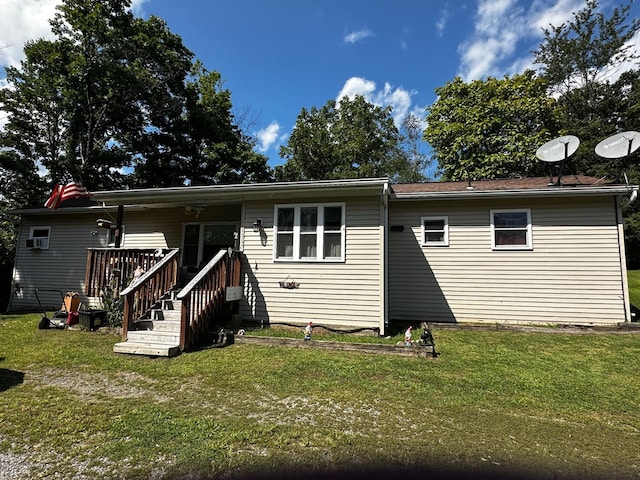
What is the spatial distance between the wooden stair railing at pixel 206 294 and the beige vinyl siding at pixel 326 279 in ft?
1.65

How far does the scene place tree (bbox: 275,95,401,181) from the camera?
25438 millimetres

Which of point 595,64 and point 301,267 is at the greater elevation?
point 595,64

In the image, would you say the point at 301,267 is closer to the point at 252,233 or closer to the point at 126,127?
the point at 252,233

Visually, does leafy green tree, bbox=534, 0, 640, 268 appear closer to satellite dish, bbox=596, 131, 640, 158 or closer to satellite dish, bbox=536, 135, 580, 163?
satellite dish, bbox=536, 135, 580, 163

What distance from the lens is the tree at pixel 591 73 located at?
20.1 m

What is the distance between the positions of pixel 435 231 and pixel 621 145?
4.54 meters

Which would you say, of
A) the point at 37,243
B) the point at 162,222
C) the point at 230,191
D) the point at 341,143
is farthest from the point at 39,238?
the point at 341,143

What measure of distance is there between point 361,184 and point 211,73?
20.0 meters

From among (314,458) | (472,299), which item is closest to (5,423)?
(314,458)

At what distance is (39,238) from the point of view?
38.5 ft

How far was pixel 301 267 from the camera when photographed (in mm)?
7602

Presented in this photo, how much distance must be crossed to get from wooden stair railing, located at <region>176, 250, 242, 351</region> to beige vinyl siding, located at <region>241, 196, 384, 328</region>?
50cm

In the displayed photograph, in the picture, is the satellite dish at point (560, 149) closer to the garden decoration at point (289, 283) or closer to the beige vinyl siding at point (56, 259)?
the garden decoration at point (289, 283)

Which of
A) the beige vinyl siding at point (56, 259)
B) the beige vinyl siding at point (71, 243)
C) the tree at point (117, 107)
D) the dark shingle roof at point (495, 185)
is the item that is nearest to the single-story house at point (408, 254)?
the dark shingle roof at point (495, 185)
